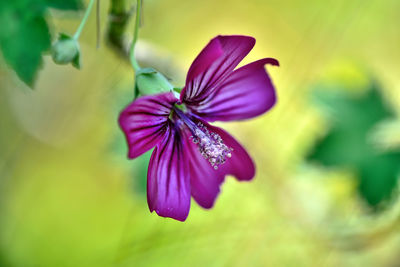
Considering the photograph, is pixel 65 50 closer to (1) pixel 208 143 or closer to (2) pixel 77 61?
(2) pixel 77 61

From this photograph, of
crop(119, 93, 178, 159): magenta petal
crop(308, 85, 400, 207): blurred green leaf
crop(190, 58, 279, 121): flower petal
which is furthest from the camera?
crop(308, 85, 400, 207): blurred green leaf

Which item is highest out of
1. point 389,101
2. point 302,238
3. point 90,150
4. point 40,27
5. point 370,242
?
point 40,27

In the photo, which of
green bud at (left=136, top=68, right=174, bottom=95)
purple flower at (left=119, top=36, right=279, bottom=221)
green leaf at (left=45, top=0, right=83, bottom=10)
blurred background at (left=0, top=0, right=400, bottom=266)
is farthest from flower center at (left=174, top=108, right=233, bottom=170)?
blurred background at (left=0, top=0, right=400, bottom=266)

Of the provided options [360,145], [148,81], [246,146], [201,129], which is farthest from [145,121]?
[360,145]

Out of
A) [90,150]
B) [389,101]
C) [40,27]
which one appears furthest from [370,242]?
[90,150]

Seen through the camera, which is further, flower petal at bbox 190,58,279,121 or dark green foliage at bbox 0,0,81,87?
flower petal at bbox 190,58,279,121

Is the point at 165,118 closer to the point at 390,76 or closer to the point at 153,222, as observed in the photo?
the point at 153,222

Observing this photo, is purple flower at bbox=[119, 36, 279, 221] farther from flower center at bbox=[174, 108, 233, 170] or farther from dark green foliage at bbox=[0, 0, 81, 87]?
dark green foliage at bbox=[0, 0, 81, 87]
